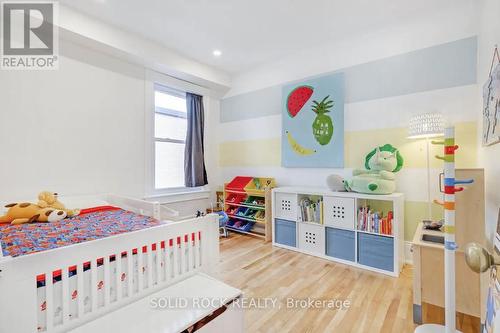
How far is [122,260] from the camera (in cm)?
122

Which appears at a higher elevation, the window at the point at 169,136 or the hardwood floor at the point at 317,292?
the window at the point at 169,136

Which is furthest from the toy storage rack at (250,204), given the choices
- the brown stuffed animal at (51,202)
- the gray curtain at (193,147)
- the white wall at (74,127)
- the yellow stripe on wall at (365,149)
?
the brown stuffed animal at (51,202)

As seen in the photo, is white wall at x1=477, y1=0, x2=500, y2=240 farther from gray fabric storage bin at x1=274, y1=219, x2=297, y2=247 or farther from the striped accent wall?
gray fabric storage bin at x1=274, y1=219, x2=297, y2=247

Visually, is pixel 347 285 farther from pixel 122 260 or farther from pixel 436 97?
pixel 436 97

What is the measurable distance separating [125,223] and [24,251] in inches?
24.1

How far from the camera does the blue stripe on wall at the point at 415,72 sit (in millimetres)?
2158

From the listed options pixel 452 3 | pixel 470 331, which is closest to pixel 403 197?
pixel 470 331

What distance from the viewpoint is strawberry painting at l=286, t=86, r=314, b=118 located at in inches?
123

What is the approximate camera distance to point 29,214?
6.18 ft

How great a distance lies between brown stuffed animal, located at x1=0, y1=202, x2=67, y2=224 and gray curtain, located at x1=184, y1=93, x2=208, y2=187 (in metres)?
1.81

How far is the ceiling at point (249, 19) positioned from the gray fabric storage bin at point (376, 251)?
2.26m

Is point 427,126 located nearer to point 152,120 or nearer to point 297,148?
point 297,148

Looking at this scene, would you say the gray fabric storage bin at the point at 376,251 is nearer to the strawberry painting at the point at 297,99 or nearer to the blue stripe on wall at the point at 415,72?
the blue stripe on wall at the point at 415,72

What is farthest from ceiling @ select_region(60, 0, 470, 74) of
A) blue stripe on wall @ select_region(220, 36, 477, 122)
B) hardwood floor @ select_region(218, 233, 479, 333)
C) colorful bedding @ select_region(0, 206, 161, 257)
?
hardwood floor @ select_region(218, 233, 479, 333)
